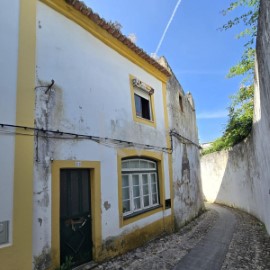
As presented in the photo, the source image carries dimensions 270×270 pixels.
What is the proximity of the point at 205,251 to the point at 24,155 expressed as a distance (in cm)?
509

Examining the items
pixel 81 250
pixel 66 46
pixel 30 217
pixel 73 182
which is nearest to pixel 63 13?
pixel 66 46

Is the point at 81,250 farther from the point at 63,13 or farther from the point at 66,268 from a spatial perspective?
the point at 63,13

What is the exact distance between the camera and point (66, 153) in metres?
5.54

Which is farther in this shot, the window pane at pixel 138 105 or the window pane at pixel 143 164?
the window pane at pixel 138 105

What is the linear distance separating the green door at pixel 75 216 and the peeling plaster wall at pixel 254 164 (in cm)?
451

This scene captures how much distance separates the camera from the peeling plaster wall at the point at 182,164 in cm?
1002

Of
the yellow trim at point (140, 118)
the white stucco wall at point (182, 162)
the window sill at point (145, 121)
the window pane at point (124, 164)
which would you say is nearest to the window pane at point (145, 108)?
the yellow trim at point (140, 118)

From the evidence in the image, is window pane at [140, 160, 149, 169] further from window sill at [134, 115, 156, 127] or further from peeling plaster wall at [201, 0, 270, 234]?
peeling plaster wall at [201, 0, 270, 234]

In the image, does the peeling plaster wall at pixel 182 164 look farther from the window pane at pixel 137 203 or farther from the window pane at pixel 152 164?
the window pane at pixel 137 203

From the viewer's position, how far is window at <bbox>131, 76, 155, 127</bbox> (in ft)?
26.8

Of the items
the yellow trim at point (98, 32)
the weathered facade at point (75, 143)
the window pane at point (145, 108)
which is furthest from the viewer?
the window pane at point (145, 108)

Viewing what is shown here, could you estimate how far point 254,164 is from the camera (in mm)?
10344

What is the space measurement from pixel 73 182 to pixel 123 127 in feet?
7.65

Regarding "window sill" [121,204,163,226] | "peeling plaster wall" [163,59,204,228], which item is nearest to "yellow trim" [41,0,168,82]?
"peeling plaster wall" [163,59,204,228]
